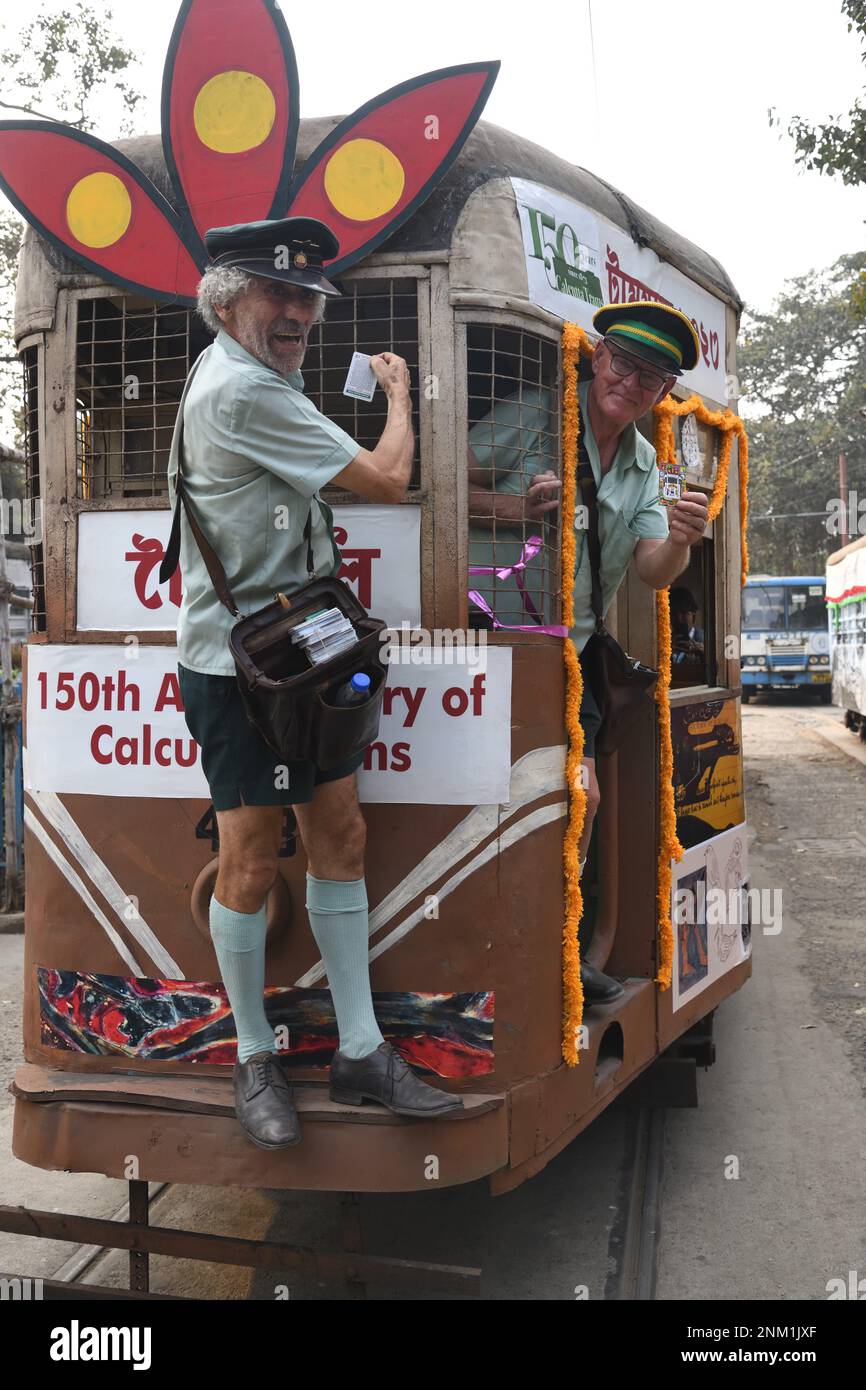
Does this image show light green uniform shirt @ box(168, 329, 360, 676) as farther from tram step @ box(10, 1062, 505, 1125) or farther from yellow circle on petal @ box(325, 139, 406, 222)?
tram step @ box(10, 1062, 505, 1125)

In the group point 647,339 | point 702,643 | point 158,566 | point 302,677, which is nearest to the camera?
point 302,677

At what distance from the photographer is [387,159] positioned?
2.92 m

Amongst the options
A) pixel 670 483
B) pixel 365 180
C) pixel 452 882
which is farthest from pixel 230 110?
pixel 452 882

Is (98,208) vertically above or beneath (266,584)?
above

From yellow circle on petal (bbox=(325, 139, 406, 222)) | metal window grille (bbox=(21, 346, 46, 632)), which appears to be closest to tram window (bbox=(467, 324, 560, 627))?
yellow circle on petal (bbox=(325, 139, 406, 222))

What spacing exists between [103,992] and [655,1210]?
1.82 m

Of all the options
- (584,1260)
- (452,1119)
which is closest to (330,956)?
(452,1119)

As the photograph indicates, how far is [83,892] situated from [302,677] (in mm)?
1083

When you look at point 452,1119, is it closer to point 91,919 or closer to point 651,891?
point 91,919

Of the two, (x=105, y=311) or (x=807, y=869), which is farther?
(x=807, y=869)

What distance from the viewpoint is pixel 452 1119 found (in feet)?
9.05

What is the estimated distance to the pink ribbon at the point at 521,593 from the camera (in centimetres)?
309

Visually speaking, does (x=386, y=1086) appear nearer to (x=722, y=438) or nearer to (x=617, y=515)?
(x=617, y=515)

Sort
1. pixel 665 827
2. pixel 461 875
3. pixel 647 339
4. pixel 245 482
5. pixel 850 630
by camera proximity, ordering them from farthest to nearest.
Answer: pixel 850 630 < pixel 665 827 < pixel 647 339 < pixel 461 875 < pixel 245 482
